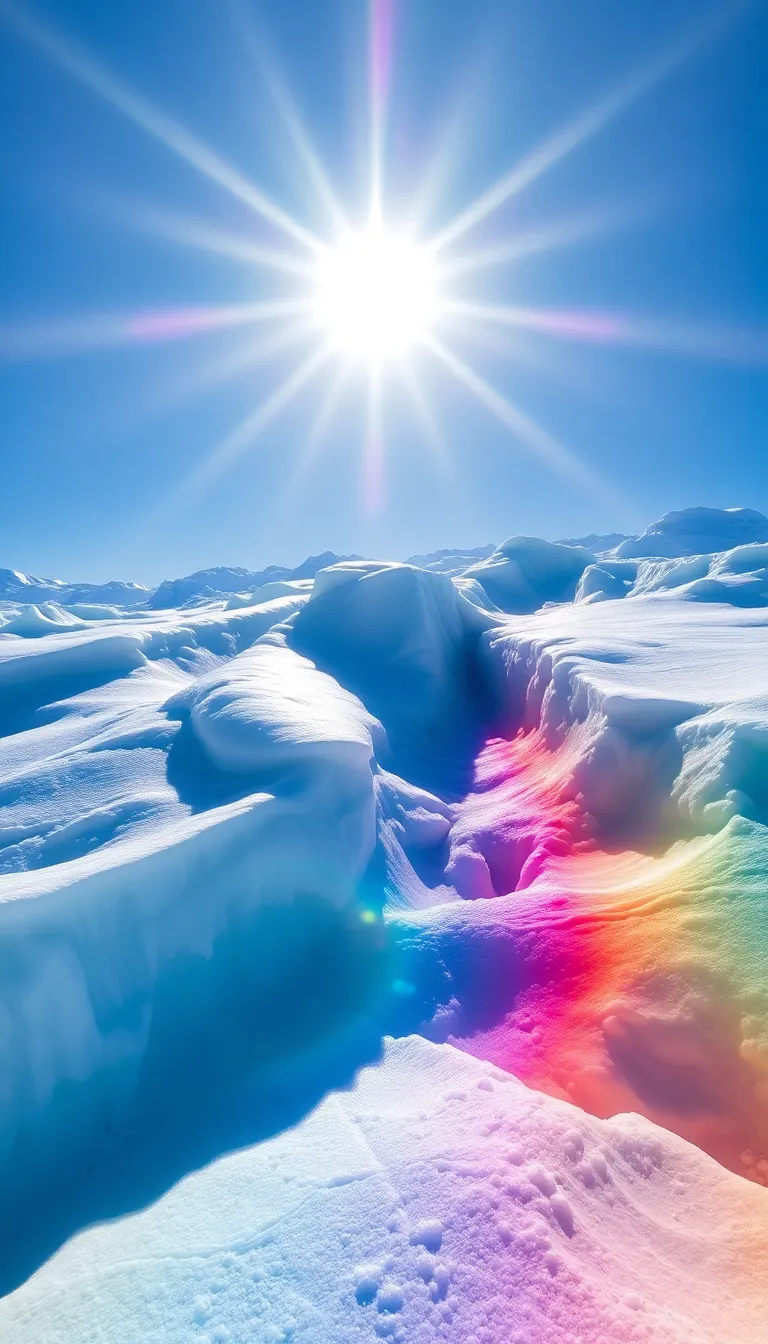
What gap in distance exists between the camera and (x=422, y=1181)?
6.38 ft

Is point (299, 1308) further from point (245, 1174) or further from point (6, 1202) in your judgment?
point (6, 1202)

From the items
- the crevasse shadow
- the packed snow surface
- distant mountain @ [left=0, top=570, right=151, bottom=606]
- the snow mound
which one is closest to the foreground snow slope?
the packed snow surface

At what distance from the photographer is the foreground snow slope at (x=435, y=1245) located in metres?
1.59

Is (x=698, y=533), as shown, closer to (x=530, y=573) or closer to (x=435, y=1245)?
(x=530, y=573)

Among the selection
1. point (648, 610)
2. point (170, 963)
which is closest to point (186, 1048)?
point (170, 963)

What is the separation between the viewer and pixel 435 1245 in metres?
1.74

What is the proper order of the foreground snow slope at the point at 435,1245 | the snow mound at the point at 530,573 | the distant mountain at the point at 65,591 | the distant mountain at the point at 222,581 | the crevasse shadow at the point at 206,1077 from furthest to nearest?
the distant mountain at the point at 65,591 → the distant mountain at the point at 222,581 → the snow mound at the point at 530,573 → the crevasse shadow at the point at 206,1077 → the foreground snow slope at the point at 435,1245

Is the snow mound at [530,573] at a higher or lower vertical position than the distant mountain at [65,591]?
lower

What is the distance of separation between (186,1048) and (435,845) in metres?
3.10

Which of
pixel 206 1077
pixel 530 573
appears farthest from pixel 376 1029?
pixel 530 573

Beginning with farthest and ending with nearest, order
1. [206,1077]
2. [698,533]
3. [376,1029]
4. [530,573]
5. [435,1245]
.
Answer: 1. [698,533]
2. [530,573]
3. [376,1029]
4. [206,1077]
5. [435,1245]

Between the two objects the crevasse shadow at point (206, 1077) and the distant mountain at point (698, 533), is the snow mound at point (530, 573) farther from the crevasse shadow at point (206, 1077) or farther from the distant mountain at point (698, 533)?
the crevasse shadow at point (206, 1077)

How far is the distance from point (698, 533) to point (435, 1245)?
155ft

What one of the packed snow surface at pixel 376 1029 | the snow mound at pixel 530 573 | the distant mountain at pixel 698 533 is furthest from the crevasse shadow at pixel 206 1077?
the distant mountain at pixel 698 533
